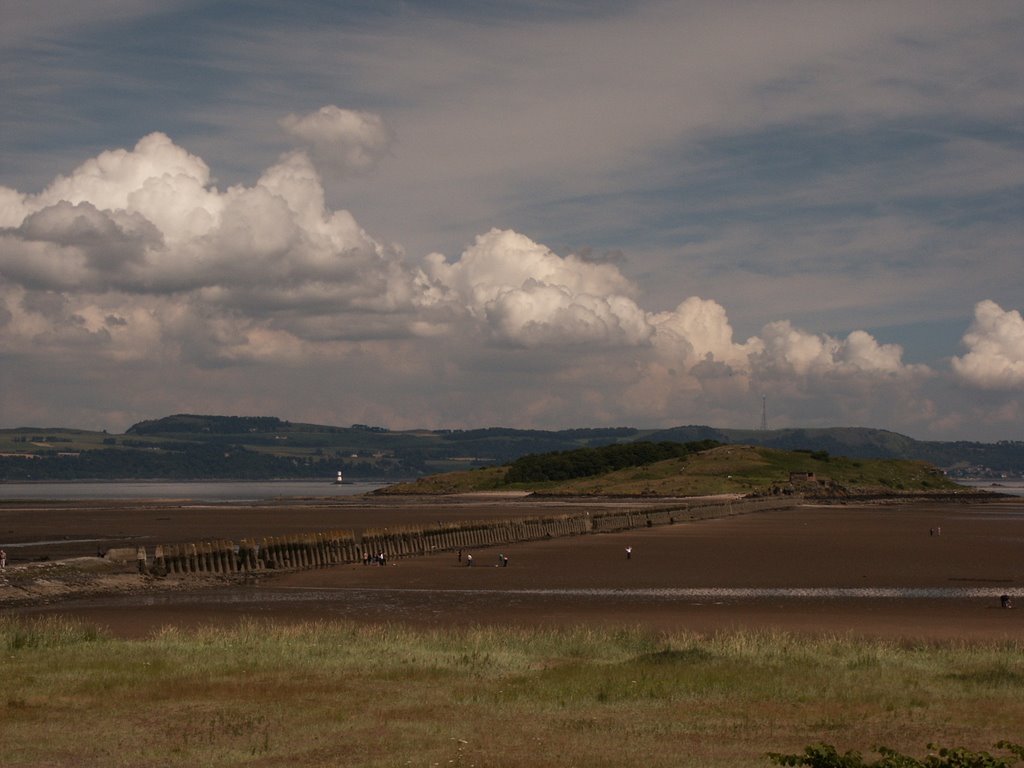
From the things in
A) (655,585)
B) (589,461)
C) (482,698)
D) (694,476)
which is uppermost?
(589,461)

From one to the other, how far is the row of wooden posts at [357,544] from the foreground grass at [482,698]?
20.6 m

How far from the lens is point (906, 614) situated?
37.0 metres

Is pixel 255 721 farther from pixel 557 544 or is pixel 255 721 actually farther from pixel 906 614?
pixel 557 544

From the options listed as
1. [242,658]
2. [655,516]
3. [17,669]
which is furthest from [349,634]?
[655,516]

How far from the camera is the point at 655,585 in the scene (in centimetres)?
4647

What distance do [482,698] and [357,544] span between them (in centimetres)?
3908

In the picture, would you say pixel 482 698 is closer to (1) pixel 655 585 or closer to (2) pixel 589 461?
(1) pixel 655 585

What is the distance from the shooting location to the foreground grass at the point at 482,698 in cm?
1825

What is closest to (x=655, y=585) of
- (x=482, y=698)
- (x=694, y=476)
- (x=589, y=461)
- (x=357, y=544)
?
(x=357, y=544)

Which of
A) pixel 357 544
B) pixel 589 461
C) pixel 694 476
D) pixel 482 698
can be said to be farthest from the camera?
pixel 589 461

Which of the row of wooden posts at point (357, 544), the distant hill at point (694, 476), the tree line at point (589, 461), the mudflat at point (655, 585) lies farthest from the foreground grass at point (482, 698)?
the tree line at point (589, 461)

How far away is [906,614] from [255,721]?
23394 millimetres

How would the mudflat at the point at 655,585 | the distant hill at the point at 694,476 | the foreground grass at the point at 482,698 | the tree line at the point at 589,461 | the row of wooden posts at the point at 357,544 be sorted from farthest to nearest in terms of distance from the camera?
the tree line at the point at 589,461
the distant hill at the point at 694,476
the row of wooden posts at the point at 357,544
the mudflat at the point at 655,585
the foreground grass at the point at 482,698

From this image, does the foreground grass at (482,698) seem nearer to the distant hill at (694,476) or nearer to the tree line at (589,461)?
the distant hill at (694,476)
